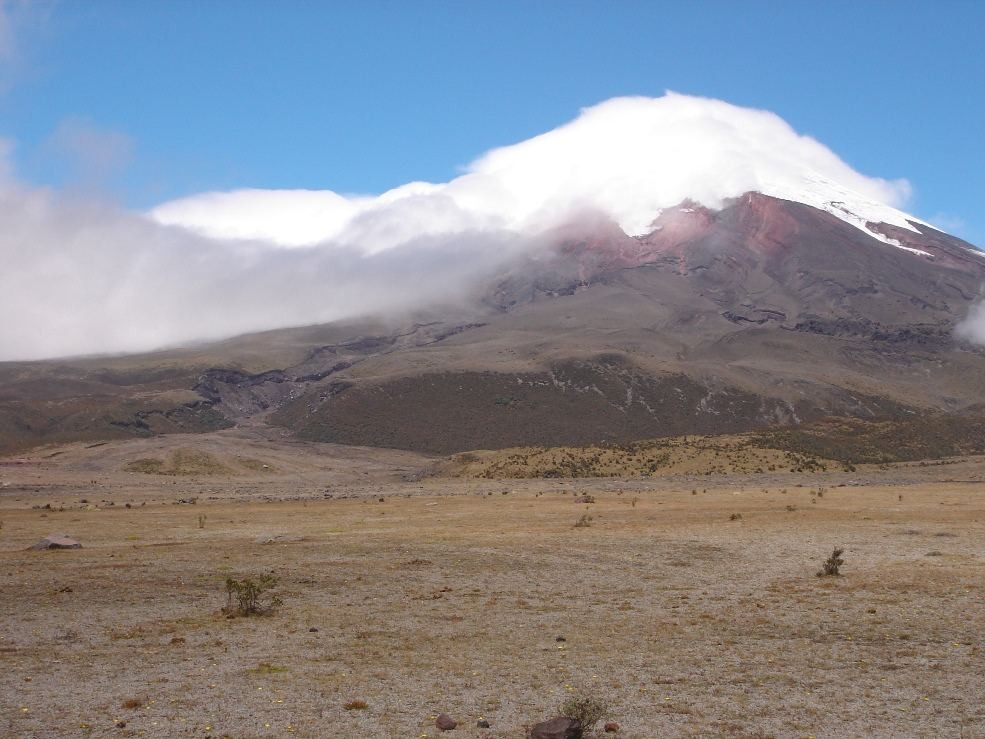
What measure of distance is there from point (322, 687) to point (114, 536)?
2821 centimetres

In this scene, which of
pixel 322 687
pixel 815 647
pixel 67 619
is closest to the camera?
pixel 322 687

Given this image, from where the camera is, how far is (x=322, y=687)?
15.7 m

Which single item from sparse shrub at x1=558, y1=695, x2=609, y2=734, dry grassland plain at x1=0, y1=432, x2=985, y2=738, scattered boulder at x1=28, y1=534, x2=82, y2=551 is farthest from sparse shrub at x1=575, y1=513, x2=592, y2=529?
sparse shrub at x1=558, y1=695, x2=609, y2=734

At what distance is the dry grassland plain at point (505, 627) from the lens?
1427 cm

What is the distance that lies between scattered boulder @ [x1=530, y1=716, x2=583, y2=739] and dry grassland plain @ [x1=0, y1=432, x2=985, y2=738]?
2.48ft

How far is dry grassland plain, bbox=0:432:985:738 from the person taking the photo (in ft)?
46.8

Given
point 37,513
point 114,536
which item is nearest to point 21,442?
point 37,513

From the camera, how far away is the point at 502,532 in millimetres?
39656

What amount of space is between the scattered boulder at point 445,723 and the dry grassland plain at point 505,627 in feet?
0.65

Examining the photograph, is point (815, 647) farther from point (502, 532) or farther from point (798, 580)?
Answer: point (502, 532)

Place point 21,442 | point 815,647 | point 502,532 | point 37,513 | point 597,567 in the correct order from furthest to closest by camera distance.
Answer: point 21,442, point 37,513, point 502,532, point 597,567, point 815,647

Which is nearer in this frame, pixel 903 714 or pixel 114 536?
pixel 903 714

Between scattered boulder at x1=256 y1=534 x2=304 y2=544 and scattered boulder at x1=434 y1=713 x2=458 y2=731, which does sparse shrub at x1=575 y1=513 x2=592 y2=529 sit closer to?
scattered boulder at x1=256 y1=534 x2=304 y2=544

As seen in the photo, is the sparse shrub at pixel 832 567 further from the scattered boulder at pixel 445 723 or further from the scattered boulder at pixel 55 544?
the scattered boulder at pixel 55 544
